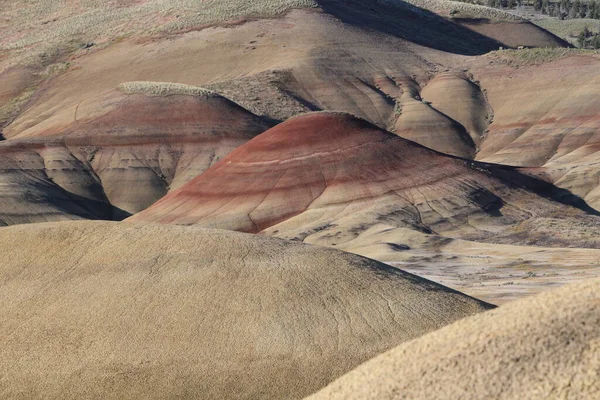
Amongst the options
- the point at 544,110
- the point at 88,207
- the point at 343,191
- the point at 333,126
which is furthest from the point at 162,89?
the point at 544,110

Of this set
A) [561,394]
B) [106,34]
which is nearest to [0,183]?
[106,34]

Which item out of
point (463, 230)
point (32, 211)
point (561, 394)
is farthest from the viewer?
point (32, 211)

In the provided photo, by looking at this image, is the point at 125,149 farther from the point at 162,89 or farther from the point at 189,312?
the point at 189,312

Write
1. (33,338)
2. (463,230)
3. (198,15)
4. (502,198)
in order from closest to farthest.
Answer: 1. (33,338)
2. (463,230)
3. (502,198)
4. (198,15)

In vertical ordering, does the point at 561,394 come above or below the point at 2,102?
above

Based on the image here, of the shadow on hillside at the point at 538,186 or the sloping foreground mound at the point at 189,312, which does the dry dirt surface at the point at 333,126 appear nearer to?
the shadow on hillside at the point at 538,186

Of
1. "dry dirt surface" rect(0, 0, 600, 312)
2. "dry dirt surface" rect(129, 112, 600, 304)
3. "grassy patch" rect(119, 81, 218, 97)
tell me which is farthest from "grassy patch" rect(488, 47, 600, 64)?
"dry dirt surface" rect(129, 112, 600, 304)

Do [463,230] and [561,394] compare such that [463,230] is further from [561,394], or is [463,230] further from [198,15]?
[198,15]
